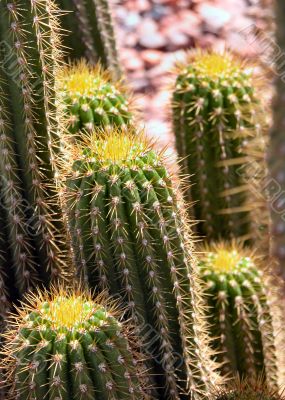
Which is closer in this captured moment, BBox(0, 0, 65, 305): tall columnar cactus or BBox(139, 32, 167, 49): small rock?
BBox(0, 0, 65, 305): tall columnar cactus

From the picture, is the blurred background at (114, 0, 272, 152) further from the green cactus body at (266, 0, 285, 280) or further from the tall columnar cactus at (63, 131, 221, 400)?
the green cactus body at (266, 0, 285, 280)

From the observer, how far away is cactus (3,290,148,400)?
115 inches

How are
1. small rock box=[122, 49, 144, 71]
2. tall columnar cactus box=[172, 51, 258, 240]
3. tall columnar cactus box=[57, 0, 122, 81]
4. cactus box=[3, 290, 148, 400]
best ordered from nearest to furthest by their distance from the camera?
cactus box=[3, 290, 148, 400] → tall columnar cactus box=[172, 51, 258, 240] → tall columnar cactus box=[57, 0, 122, 81] → small rock box=[122, 49, 144, 71]

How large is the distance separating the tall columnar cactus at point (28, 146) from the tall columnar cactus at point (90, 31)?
1.02 meters

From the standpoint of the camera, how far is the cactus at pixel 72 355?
2.92 meters

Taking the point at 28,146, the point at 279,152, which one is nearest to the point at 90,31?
the point at 28,146

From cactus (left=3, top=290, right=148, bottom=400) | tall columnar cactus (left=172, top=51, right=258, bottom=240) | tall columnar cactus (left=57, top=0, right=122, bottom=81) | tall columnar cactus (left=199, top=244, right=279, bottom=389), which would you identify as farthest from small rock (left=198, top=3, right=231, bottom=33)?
cactus (left=3, top=290, right=148, bottom=400)

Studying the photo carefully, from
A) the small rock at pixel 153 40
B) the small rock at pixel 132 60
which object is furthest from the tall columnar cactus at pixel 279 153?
the small rock at pixel 153 40

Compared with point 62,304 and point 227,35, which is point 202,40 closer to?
point 227,35

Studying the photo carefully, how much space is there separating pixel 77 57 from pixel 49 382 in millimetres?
2131

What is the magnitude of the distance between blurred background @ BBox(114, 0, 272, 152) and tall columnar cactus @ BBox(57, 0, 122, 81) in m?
2.92

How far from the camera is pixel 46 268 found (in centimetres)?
368

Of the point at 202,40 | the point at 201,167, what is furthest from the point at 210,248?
the point at 202,40

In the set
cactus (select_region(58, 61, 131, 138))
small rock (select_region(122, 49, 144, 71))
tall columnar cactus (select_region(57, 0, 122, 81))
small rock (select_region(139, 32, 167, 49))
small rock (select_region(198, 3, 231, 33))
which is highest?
small rock (select_region(198, 3, 231, 33))
